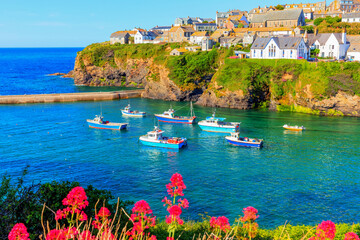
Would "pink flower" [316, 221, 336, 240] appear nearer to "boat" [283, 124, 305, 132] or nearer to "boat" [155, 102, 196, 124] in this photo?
"boat" [283, 124, 305, 132]

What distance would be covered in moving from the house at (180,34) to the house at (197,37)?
3.62m

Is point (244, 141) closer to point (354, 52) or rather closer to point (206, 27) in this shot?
point (354, 52)

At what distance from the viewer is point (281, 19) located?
122 meters

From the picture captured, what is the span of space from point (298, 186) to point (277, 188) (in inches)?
104

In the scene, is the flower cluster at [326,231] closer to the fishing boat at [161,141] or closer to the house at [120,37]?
the fishing boat at [161,141]

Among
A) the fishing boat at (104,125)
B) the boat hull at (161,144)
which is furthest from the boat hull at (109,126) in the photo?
the boat hull at (161,144)

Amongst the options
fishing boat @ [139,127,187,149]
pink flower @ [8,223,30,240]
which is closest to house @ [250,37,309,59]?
fishing boat @ [139,127,187,149]

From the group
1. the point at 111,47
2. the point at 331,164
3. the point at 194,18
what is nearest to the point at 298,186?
the point at 331,164

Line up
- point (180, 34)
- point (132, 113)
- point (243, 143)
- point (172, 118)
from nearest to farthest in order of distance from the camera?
point (243, 143) → point (172, 118) → point (132, 113) → point (180, 34)

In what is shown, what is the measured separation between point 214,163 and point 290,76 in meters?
44.6

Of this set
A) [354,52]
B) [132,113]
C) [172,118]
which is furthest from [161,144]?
[354,52]

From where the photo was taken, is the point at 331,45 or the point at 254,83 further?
the point at 331,45

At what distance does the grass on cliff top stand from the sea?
727 centimetres

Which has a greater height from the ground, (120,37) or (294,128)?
(120,37)
